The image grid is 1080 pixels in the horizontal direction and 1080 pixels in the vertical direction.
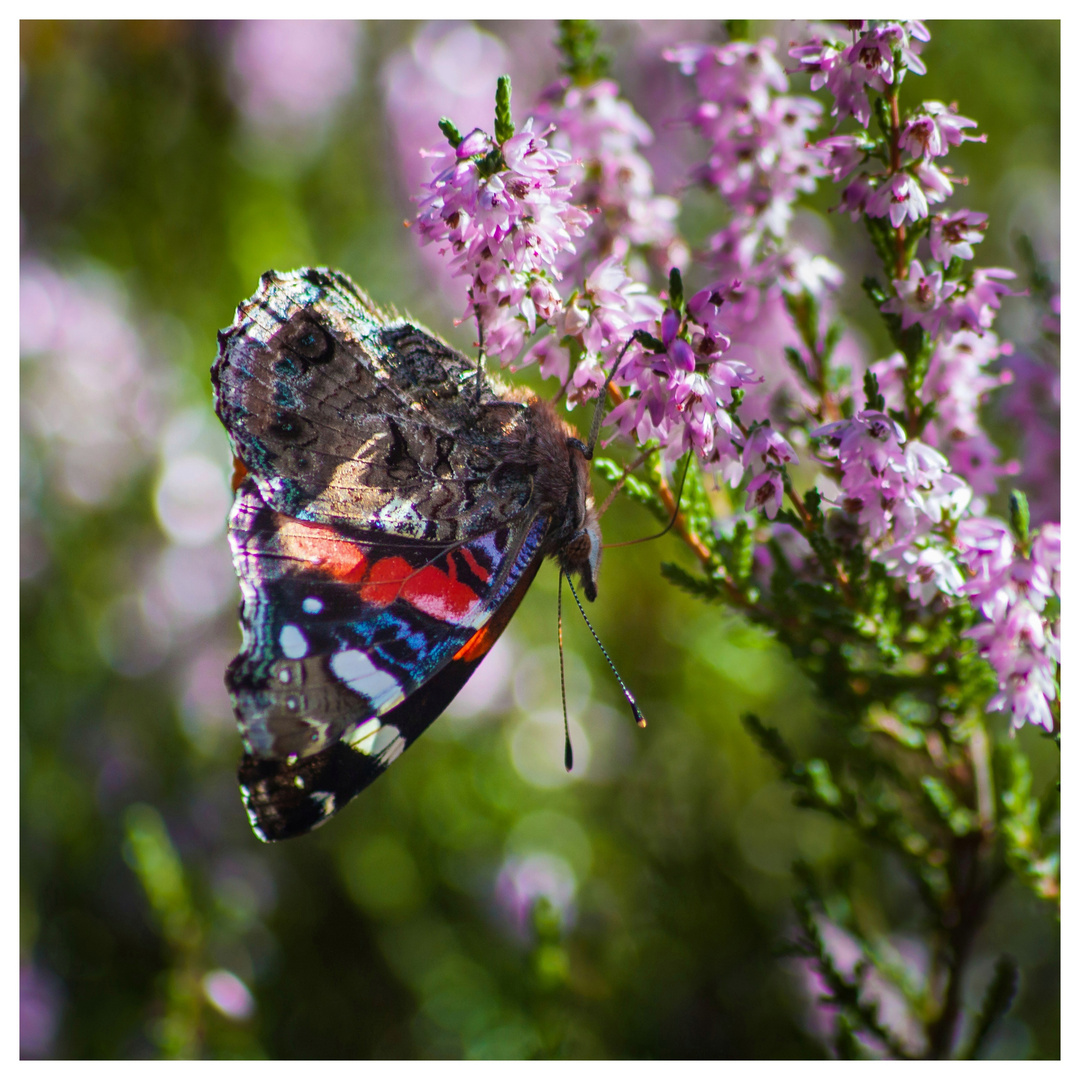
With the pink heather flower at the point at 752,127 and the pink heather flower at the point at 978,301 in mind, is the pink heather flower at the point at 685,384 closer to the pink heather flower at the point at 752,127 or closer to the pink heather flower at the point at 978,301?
the pink heather flower at the point at 978,301

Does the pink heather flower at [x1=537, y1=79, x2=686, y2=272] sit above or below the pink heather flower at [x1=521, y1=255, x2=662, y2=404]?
above

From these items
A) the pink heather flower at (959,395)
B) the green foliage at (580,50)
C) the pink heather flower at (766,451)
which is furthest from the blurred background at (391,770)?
the green foliage at (580,50)

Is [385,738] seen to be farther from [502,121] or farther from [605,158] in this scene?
[605,158]

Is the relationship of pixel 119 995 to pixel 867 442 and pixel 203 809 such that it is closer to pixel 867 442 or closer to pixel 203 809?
pixel 203 809

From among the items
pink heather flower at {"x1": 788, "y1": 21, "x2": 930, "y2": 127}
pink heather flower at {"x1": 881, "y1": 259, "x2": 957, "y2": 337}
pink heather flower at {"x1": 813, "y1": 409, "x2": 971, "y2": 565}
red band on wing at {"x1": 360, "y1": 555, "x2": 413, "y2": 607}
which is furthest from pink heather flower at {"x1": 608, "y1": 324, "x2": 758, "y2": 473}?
red band on wing at {"x1": 360, "y1": 555, "x2": 413, "y2": 607}

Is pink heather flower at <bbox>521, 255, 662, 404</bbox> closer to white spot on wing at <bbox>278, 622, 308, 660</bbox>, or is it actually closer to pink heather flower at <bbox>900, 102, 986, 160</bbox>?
pink heather flower at <bbox>900, 102, 986, 160</bbox>
